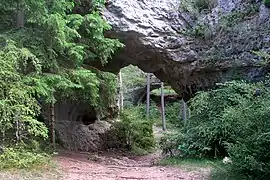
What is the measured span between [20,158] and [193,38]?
26.0ft

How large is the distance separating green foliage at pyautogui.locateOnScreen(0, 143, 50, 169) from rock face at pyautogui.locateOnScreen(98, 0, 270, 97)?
18.7 feet

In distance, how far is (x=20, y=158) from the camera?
24.3 ft

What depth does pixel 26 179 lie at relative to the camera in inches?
260

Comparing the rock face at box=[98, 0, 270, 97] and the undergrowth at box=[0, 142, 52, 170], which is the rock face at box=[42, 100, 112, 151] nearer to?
the rock face at box=[98, 0, 270, 97]

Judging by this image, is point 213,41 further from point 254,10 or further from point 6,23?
point 6,23

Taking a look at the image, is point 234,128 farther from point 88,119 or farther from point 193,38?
point 88,119

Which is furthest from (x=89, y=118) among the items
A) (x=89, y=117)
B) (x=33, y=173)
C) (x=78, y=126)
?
(x=33, y=173)

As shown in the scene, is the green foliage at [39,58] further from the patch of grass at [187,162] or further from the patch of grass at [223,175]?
the patch of grass at [223,175]

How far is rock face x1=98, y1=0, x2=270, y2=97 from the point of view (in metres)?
11.8

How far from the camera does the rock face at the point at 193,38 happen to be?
11.8m

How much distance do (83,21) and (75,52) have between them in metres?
1.51

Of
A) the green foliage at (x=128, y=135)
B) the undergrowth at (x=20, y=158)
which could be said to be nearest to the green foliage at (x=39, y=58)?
the undergrowth at (x=20, y=158)

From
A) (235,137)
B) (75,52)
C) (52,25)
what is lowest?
(235,137)

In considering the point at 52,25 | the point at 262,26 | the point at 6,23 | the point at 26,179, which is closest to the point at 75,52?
the point at 52,25
